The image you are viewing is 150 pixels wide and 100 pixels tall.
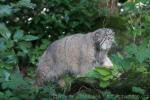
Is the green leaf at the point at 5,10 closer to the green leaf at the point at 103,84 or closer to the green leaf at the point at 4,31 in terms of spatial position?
the green leaf at the point at 4,31

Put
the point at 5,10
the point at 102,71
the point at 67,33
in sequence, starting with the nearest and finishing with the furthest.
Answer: the point at 5,10, the point at 102,71, the point at 67,33

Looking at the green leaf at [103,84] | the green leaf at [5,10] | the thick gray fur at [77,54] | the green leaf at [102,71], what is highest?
the green leaf at [5,10]

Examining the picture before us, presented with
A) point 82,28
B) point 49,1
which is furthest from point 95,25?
point 49,1

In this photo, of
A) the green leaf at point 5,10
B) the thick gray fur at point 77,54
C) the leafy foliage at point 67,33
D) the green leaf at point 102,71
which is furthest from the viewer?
the thick gray fur at point 77,54

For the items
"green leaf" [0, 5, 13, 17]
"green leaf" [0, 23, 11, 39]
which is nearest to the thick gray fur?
"green leaf" [0, 23, 11, 39]

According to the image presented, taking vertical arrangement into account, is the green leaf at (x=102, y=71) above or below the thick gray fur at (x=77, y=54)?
→ below

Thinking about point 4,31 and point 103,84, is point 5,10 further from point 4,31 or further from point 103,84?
point 103,84

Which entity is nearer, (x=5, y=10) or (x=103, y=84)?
(x=5, y=10)

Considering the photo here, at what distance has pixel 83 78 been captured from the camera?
18.4 ft

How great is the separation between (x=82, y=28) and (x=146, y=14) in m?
2.37

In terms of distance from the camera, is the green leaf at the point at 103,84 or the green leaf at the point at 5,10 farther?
the green leaf at the point at 103,84

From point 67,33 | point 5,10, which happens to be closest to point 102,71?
point 5,10

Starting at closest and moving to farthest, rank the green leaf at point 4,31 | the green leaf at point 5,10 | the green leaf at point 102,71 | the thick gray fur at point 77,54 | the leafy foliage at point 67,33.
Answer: the green leaf at point 5,10, the green leaf at point 4,31, the leafy foliage at point 67,33, the green leaf at point 102,71, the thick gray fur at point 77,54

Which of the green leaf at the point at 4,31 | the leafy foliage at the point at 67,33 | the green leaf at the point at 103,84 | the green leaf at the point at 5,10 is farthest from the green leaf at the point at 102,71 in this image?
the green leaf at the point at 5,10
